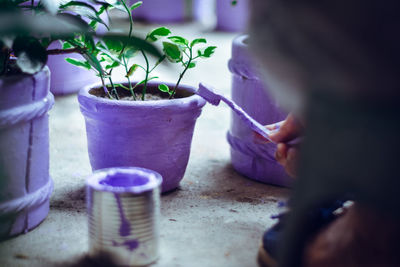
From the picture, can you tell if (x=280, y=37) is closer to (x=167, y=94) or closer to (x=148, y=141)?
(x=148, y=141)

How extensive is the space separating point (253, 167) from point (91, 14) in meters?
0.79

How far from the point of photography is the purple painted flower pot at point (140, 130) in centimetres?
144

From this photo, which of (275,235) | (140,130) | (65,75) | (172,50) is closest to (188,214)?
(140,130)

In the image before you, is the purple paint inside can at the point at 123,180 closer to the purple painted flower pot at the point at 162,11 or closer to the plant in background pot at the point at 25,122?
the plant in background pot at the point at 25,122

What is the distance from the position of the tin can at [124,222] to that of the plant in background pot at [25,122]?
229mm

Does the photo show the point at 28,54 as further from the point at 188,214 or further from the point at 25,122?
the point at 188,214

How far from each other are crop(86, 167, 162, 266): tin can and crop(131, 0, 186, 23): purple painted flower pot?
4.60 m

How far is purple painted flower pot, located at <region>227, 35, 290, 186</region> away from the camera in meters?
1.66

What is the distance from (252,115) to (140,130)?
45cm

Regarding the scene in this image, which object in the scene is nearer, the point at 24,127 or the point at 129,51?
the point at 24,127

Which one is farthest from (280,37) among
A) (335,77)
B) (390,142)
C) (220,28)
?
(220,28)

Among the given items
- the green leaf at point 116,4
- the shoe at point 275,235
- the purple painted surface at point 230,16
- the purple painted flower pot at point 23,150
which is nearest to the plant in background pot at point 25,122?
the purple painted flower pot at point 23,150

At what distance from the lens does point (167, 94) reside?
66.5 inches

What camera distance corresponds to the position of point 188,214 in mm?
1467
